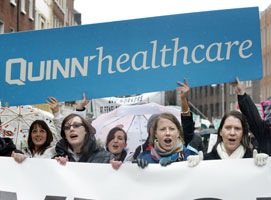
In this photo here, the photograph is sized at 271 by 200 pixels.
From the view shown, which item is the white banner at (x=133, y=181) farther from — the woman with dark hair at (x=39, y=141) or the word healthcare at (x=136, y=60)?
the word healthcare at (x=136, y=60)

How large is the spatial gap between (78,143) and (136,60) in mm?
885

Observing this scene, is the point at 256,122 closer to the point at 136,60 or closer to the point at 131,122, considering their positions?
the point at 136,60

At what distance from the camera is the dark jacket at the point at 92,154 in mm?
4336

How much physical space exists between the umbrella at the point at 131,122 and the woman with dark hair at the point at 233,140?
3167 millimetres

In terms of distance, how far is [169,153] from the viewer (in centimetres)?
417

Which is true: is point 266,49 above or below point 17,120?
above

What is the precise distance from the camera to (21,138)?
262 inches

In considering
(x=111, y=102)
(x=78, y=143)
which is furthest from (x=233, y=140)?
(x=111, y=102)

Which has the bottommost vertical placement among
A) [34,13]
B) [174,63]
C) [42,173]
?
[42,173]

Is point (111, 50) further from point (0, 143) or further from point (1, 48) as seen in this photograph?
point (0, 143)

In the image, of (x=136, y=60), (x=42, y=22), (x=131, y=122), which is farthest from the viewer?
(x=42, y=22)

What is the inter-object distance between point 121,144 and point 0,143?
62.1 inches

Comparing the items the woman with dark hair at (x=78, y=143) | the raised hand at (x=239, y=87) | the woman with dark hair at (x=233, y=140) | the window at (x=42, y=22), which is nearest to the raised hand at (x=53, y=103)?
the woman with dark hair at (x=78, y=143)

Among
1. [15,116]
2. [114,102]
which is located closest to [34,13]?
[114,102]
